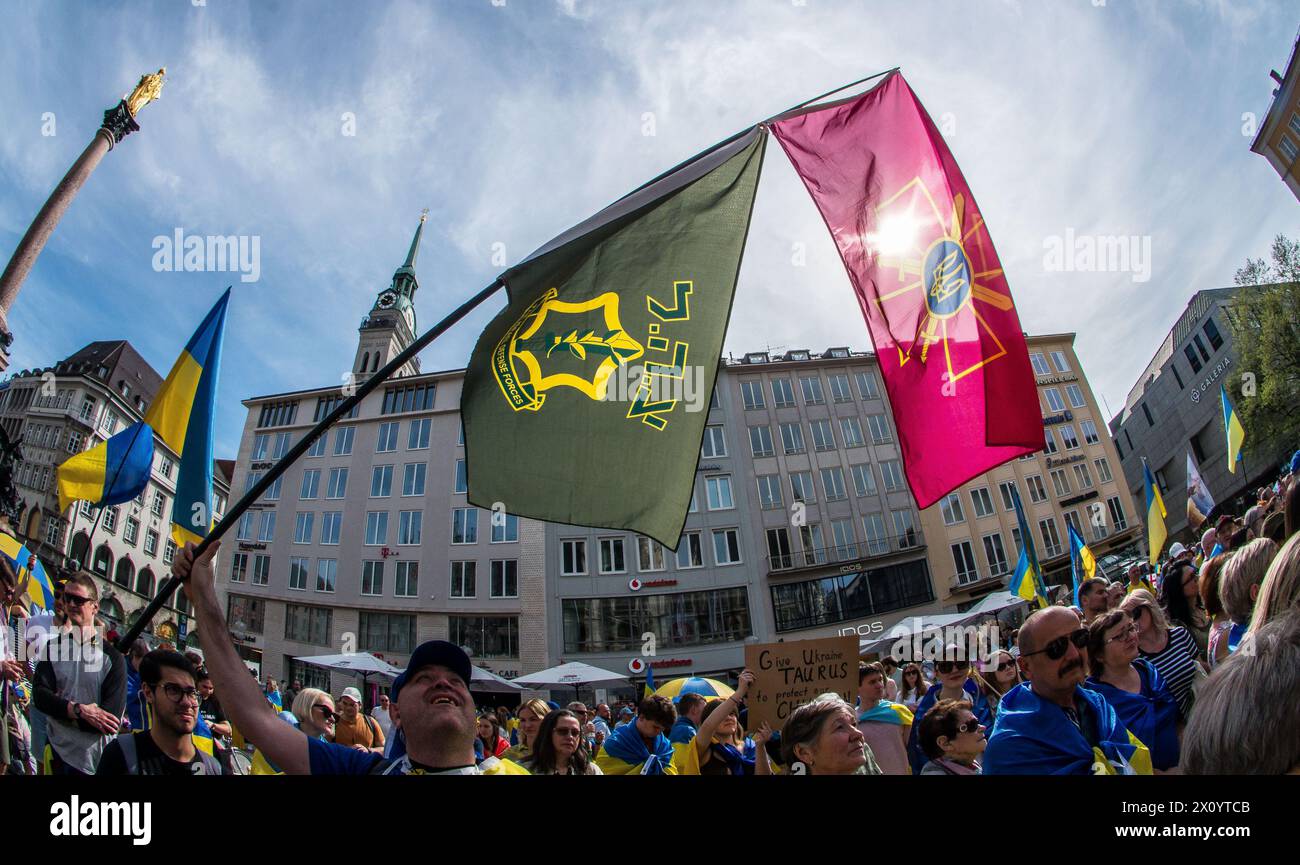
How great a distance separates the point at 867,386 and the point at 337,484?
38719mm

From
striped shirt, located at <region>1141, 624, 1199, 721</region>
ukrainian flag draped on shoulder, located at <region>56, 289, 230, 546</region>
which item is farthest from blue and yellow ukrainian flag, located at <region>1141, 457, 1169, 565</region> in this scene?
ukrainian flag draped on shoulder, located at <region>56, 289, 230, 546</region>

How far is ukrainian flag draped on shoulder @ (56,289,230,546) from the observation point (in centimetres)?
631

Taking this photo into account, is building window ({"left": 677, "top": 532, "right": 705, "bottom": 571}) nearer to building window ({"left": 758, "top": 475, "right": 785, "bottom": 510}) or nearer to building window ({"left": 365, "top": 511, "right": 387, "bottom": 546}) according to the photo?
building window ({"left": 758, "top": 475, "right": 785, "bottom": 510})

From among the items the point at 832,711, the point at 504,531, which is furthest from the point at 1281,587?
the point at 504,531

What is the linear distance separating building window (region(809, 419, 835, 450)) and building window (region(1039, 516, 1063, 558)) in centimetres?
1667

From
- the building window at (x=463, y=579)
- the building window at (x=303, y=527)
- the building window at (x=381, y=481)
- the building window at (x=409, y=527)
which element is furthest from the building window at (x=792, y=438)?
the building window at (x=303, y=527)

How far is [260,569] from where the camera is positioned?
43562 millimetres

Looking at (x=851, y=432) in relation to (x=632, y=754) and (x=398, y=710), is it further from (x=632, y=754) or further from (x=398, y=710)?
(x=398, y=710)

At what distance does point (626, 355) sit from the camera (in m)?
3.92

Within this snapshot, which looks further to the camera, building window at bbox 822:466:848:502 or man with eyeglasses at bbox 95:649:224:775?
building window at bbox 822:466:848:502

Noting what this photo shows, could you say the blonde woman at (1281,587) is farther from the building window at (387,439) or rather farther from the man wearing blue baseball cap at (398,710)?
the building window at (387,439)

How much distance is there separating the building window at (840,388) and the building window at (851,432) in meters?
1.73

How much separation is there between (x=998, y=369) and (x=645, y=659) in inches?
1375
